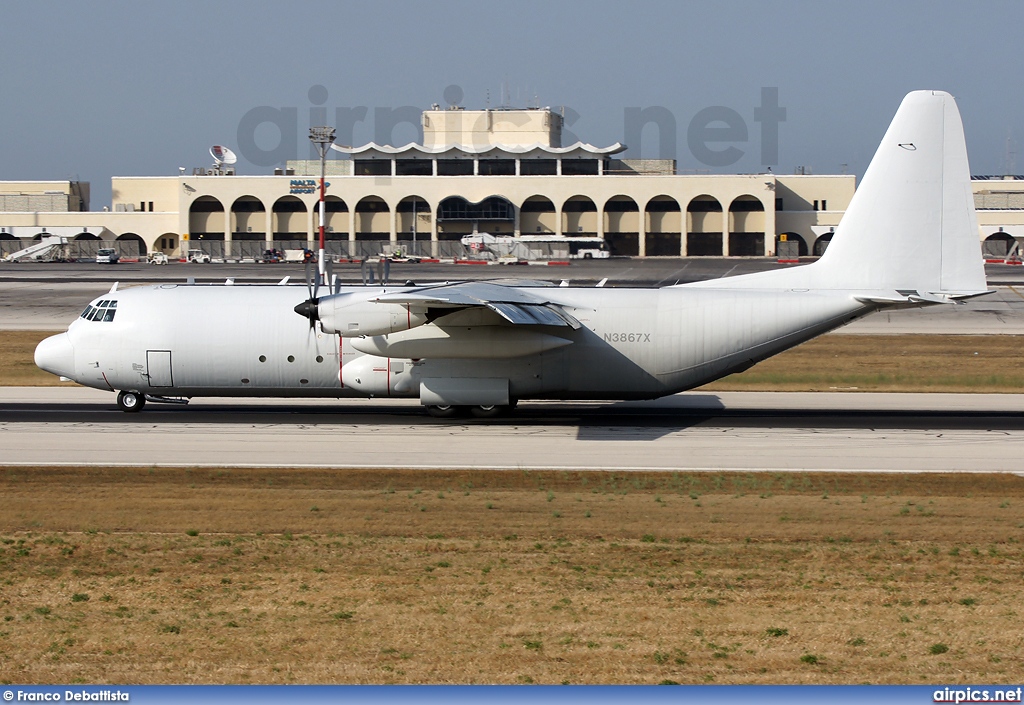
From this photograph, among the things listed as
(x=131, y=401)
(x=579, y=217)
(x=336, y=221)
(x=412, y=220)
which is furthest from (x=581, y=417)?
(x=336, y=221)

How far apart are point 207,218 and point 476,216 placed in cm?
3266

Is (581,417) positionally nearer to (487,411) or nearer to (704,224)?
(487,411)

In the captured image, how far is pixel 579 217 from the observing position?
13000 cm

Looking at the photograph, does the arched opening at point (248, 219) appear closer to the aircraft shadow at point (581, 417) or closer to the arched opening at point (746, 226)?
the arched opening at point (746, 226)

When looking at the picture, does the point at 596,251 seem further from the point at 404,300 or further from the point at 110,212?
the point at 404,300

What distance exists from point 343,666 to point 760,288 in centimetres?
2020

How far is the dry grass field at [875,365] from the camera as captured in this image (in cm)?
3641

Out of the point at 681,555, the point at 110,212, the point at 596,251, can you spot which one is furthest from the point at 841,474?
the point at 110,212

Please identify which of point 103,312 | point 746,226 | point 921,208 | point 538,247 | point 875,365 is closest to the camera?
point 921,208

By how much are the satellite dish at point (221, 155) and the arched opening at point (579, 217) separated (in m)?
42.1

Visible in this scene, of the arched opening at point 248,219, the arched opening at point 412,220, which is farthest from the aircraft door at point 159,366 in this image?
the arched opening at point 248,219

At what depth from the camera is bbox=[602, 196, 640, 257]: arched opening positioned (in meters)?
129

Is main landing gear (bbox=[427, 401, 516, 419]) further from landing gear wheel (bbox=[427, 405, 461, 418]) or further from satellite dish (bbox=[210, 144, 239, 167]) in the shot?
satellite dish (bbox=[210, 144, 239, 167])

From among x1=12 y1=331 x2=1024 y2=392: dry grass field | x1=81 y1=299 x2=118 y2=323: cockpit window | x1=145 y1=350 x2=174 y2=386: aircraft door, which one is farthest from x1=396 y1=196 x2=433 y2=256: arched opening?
x1=145 y1=350 x2=174 y2=386: aircraft door
